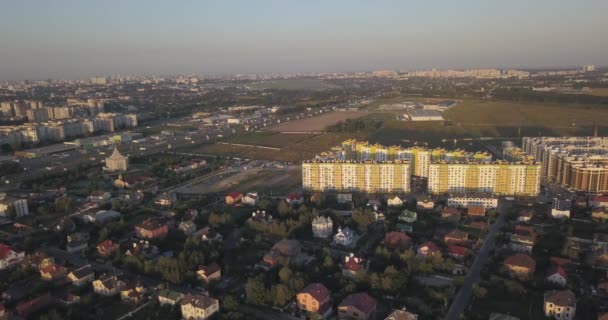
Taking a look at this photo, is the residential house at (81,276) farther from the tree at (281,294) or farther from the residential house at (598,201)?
the residential house at (598,201)

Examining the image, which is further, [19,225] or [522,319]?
[19,225]

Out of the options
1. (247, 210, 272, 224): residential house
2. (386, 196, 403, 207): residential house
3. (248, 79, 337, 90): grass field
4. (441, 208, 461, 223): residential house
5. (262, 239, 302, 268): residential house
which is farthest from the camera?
(248, 79, 337, 90): grass field

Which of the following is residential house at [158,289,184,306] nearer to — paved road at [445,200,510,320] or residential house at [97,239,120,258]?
residential house at [97,239,120,258]

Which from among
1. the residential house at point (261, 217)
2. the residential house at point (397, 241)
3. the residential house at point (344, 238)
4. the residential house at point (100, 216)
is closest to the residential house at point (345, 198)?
the residential house at point (261, 217)

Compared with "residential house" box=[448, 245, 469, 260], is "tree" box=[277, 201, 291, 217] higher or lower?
higher

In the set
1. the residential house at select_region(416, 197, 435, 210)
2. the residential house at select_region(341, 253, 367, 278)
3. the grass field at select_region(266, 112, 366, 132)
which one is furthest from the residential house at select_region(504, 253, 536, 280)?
the grass field at select_region(266, 112, 366, 132)

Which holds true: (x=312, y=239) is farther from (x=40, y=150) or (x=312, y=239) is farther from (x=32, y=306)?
(x=40, y=150)

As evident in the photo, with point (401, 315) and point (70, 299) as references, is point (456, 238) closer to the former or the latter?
point (401, 315)

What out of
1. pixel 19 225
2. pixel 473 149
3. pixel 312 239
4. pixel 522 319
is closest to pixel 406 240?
pixel 312 239
